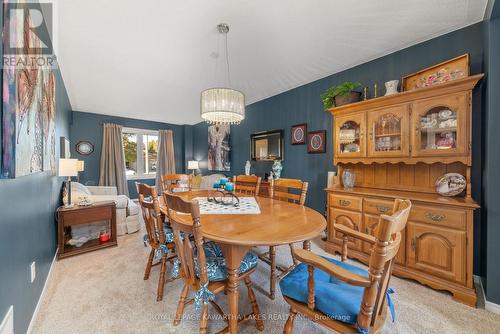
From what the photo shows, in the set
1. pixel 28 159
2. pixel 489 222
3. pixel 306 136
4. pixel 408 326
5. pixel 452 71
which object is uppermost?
pixel 452 71

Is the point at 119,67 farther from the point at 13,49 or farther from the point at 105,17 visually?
the point at 13,49

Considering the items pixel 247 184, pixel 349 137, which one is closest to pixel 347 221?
pixel 349 137

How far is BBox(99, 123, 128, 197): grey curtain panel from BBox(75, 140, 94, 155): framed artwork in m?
0.28

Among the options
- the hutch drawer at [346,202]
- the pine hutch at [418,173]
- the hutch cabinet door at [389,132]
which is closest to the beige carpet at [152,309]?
the pine hutch at [418,173]

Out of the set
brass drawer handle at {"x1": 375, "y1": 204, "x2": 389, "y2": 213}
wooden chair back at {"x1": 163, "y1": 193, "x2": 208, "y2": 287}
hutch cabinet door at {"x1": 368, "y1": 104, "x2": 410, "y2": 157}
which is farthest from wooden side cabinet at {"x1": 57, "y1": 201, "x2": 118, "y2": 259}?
hutch cabinet door at {"x1": 368, "y1": 104, "x2": 410, "y2": 157}

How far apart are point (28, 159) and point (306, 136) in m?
3.29

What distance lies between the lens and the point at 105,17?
6.27 ft

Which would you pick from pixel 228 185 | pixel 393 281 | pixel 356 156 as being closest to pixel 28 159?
pixel 228 185

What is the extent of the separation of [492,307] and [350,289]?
152 centimetres

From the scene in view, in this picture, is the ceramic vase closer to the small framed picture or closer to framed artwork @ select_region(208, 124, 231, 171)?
the small framed picture

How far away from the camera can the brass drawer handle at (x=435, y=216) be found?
1799 mm

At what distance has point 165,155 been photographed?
6.72 m

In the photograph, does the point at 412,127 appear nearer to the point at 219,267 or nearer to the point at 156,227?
the point at 219,267

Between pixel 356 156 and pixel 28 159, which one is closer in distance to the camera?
pixel 28 159
